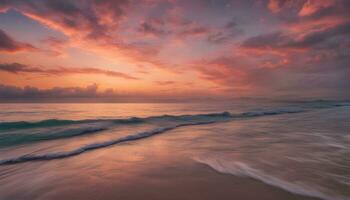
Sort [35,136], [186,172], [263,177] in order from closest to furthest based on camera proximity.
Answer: [263,177]
[186,172]
[35,136]

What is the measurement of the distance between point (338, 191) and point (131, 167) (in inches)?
141

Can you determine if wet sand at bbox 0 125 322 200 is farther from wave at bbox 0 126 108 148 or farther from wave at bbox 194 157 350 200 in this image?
wave at bbox 0 126 108 148

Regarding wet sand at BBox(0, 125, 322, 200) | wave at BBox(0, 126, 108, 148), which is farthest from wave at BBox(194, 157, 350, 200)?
wave at BBox(0, 126, 108, 148)

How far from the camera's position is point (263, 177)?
3217 millimetres

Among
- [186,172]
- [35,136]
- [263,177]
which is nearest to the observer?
[263,177]

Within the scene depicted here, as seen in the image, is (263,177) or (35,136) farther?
(35,136)

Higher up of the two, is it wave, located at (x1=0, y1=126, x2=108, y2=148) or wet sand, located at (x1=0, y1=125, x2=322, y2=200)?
wave, located at (x1=0, y1=126, x2=108, y2=148)

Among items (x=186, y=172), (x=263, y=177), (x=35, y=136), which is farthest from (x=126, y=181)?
(x=35, y=136)

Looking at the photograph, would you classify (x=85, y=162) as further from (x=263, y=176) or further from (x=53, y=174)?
(x=263, y=176)

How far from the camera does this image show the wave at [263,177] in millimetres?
2615

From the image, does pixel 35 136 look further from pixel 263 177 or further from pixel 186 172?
pixel 263 177

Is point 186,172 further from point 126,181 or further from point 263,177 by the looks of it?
point 263,177

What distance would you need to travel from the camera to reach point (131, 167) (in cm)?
397

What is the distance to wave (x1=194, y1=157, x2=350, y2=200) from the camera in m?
2.62
